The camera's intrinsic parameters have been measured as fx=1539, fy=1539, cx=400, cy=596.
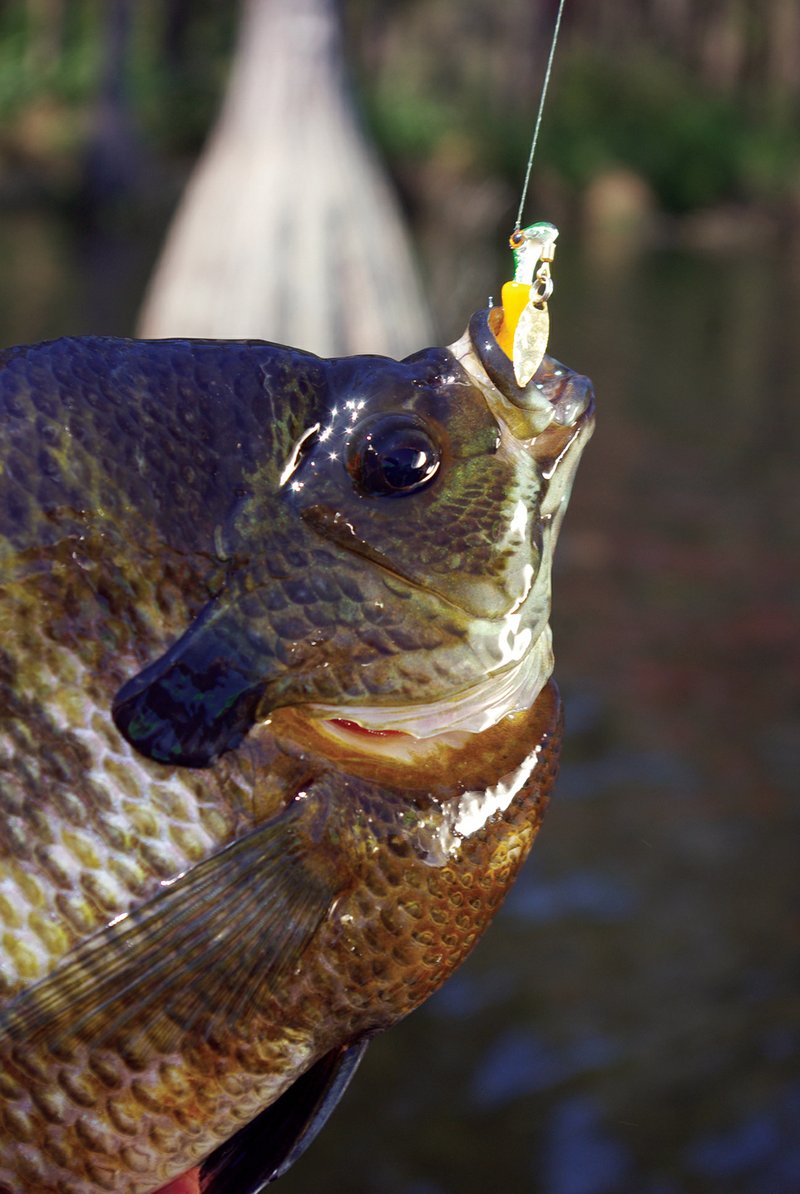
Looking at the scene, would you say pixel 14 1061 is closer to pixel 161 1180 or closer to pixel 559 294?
pixel 161 1180

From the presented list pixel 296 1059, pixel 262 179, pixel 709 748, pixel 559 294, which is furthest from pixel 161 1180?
pixel 559 294

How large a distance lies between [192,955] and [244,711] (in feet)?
0.72

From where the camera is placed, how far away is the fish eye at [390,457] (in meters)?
1.48

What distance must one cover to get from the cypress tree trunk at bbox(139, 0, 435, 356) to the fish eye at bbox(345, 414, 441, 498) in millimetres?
8285

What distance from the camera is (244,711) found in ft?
4.61

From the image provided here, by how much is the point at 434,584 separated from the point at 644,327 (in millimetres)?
19900

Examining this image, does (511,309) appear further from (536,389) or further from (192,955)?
(192,955)

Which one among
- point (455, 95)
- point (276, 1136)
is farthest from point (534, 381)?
point (455, 95)

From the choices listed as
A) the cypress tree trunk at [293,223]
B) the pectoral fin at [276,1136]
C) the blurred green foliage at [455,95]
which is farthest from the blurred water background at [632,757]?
the pectoral fin at [276,1136]

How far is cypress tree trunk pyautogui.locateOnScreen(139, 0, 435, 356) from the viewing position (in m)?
9.97

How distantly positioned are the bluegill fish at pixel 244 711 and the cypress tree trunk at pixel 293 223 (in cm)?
829

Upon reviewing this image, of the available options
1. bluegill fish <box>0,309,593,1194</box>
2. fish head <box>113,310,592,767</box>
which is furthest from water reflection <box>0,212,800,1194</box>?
fish head <box>113,310,592,767</box>

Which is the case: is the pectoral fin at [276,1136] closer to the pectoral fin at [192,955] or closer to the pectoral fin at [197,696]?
the pectoral fin at [192,955]

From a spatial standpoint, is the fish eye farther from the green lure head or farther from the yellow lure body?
the green lure head
